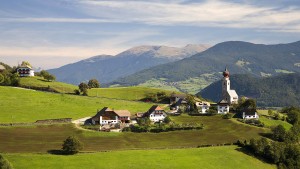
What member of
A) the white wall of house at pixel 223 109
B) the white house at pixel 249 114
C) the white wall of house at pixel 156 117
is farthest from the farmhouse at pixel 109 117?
the white house at pixel 249 114

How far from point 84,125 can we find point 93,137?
14038mm

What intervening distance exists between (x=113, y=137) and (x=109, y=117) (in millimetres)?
21200

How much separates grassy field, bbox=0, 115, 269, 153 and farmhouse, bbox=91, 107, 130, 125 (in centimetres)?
1173

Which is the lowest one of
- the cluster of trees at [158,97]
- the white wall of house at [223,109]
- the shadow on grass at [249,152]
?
the shadow on grass at [249,152]

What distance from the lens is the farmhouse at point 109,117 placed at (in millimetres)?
129500

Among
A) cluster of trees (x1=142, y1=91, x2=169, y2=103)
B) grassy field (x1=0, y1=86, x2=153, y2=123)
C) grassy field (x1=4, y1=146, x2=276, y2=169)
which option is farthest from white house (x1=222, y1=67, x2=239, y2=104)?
grassy field (x1=4, y1=146, x2=276, y2=169)

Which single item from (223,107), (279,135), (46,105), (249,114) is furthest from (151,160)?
(223,107)

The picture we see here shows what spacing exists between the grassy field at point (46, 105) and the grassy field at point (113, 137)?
1419cm

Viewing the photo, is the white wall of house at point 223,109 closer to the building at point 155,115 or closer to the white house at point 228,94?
the white house at point 228,94

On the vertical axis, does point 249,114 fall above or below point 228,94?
below

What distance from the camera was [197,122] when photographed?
445 feet

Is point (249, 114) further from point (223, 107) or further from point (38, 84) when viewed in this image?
point (38, 84)

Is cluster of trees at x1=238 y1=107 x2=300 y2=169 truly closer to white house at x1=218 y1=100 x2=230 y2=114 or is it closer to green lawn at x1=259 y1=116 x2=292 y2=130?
green lawn at x1=259 y1=116 x2=292 y2=130

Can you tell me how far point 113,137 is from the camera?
111m
